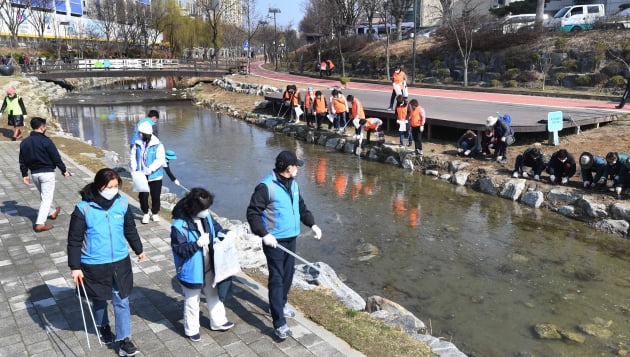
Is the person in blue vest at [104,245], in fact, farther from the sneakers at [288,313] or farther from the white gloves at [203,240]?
the sneakers at [288,313]

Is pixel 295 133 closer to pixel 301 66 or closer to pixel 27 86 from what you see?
pixel 27 86

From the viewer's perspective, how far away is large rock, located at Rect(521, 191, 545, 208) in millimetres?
10586

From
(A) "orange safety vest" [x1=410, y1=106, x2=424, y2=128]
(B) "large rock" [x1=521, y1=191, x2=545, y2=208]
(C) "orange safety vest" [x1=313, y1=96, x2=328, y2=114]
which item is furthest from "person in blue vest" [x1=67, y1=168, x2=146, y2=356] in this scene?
(C) "orange safety vest" [x1=313, y1=96, x2=328, y2=114]

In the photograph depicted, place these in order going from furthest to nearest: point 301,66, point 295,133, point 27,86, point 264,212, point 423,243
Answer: point 301,66
point 27,86
point 295,133
point 423,243
point 264,212

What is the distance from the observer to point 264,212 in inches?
178

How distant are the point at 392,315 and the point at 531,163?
299 inches

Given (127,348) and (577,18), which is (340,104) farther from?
(577,18)

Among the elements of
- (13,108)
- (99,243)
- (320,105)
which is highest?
(13,108)

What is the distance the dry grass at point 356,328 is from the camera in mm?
4531

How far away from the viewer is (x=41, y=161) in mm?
7082

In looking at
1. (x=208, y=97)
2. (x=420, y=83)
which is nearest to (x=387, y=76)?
(x=420, y=83)

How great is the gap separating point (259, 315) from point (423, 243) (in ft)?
14.8

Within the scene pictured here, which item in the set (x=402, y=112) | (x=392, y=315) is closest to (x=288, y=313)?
(x=392, y=315)

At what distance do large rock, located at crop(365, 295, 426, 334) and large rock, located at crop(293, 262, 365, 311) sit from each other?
13 cm
